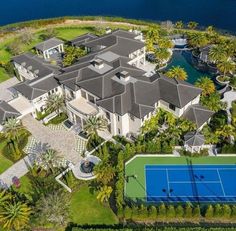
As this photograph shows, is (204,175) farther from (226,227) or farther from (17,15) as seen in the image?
(17,15)

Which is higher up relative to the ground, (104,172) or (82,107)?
(82,107)

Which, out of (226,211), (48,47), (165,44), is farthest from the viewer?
(48,47)

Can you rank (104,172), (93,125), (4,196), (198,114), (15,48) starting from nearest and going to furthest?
(4,196) < (104,172) < (93,125) < (198,114) < (15,48)

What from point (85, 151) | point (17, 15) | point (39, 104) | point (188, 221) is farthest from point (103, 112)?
point (17, 15)

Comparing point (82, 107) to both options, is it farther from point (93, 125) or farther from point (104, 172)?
point (104, 172)

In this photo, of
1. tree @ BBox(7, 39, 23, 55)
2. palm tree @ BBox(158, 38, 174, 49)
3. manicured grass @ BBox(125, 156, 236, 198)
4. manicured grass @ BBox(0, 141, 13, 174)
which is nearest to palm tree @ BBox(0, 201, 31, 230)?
manicured grass @ BBox(0, 141, 13, 174)

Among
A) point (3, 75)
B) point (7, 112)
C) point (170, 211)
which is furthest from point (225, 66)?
point (3, 75)

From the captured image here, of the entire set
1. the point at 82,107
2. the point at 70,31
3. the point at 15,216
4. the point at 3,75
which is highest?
the point at 82,107
